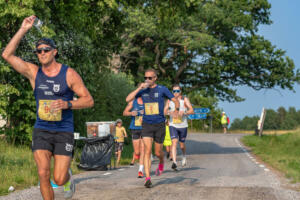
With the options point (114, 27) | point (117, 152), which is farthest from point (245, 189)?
point (114, 27)

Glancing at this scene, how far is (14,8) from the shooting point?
12500mm

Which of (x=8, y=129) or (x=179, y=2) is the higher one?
Result: (x=179, y=2)

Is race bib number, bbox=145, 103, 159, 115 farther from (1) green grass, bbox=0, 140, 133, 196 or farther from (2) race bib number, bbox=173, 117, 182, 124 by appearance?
(2) race bib number, bbox=173, 117, 182, 124

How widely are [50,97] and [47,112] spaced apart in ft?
0.61

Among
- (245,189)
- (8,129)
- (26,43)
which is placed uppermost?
(26,43)

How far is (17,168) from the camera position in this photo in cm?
1112

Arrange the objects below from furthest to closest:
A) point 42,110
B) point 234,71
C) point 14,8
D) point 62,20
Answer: point 234,71 → point 62,20 → point 14,8 → point 42,110

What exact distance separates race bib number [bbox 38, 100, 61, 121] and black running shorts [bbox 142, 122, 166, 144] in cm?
407

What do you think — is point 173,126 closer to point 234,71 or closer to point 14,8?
point 14,8

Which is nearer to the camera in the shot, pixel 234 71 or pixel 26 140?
pixel 26 140

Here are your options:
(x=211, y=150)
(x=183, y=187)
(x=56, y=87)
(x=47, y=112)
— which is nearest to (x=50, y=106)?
(x=47, y=112)

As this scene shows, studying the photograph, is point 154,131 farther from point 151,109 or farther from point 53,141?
point 53,141

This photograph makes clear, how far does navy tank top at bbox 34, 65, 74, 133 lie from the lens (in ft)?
18.5

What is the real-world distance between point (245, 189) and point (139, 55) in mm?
28090
